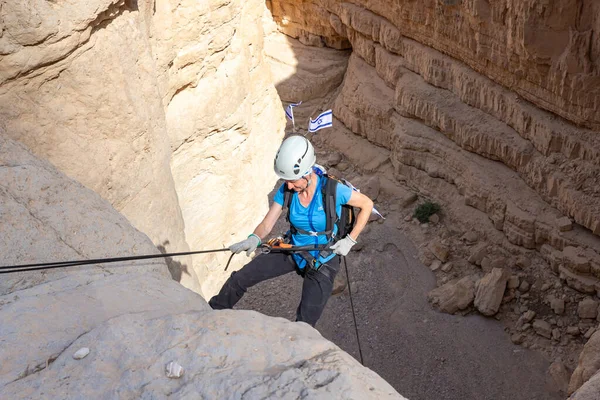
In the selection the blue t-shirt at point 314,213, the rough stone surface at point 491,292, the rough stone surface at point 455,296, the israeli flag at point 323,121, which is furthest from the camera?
the israeli flag at point 323,121

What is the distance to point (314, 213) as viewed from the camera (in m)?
5.30

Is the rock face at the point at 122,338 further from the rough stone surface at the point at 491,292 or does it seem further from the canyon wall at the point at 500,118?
the canyon wall at the point at 500,118

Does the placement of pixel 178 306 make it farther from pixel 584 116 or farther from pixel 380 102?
pixel 380 102

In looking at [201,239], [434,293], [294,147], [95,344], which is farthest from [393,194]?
[95,344]

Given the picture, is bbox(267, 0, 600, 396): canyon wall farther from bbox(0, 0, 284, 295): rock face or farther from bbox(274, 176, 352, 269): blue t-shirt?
bbox(274, 176, 352, 269): blue t-shirt

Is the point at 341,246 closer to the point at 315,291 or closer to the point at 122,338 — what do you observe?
the point at 315,291

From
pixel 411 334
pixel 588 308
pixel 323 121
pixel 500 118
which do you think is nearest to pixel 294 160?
pixel 411 334

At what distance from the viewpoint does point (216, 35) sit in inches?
309

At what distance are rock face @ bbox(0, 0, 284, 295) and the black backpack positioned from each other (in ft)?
5.30

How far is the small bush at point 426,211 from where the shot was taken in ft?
34.6

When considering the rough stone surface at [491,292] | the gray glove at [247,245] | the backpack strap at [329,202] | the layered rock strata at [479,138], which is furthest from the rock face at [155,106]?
the rough stone surface at [491,292]

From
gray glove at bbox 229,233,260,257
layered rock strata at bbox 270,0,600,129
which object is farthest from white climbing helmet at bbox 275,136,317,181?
layered rock strata at bbox 270,0,600,129

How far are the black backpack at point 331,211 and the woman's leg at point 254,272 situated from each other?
33cm

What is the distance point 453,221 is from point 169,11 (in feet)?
18.8
